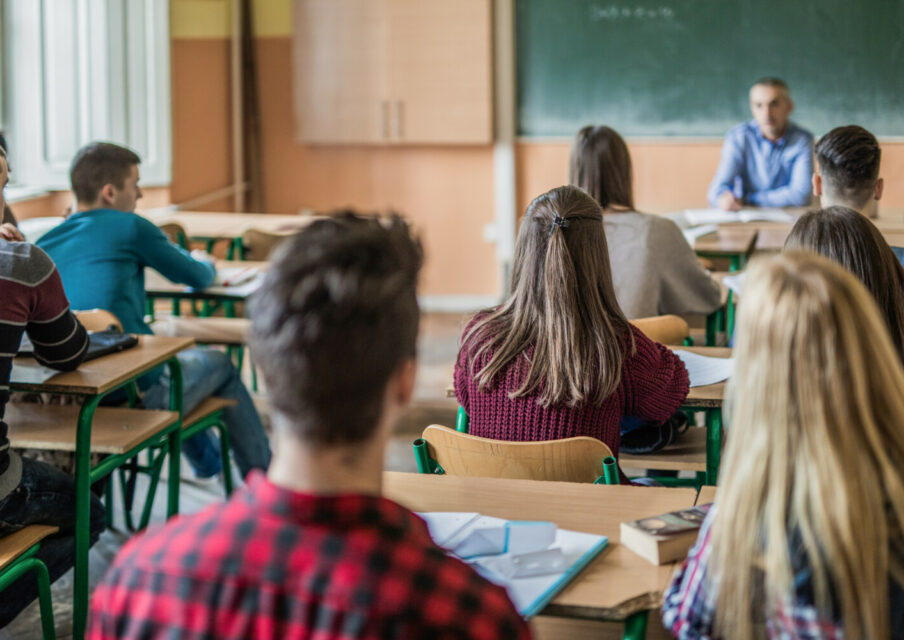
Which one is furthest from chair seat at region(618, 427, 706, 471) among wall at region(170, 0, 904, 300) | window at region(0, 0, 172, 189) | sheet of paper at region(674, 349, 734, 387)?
wall at region(170, 0, 904, 300)

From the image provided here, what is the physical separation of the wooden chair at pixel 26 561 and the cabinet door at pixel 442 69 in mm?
4773

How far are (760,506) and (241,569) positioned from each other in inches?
22.3

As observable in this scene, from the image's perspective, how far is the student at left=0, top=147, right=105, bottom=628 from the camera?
2.25m

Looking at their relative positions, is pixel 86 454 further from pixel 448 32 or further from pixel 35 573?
pixel 448 32

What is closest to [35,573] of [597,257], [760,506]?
[597,257]

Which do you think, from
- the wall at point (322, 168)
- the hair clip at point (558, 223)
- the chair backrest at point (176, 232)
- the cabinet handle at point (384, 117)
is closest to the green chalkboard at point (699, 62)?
the wall at point (322, 168)

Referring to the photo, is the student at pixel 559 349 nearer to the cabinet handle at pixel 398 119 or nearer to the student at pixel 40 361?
the student at pixel 40 361

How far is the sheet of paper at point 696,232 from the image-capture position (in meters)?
4.16

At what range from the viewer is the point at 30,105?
5090 millimetres

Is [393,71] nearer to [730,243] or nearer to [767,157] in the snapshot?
[767,157]

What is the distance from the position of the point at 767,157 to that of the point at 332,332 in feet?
15.4

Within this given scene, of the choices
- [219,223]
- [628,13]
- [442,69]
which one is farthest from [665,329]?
[442,69]

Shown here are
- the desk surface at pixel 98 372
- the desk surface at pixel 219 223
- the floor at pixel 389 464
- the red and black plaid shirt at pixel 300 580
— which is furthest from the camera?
the desk surface at pixel 219 223

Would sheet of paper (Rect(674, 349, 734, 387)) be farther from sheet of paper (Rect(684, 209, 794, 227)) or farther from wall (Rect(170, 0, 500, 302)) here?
wall (Rect(170, 0, 500, 302))
